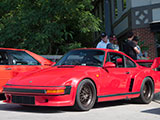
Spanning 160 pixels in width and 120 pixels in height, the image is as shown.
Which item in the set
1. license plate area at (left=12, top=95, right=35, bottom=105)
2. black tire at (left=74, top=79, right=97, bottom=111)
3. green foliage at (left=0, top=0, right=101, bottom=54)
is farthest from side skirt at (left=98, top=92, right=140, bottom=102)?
green foliage at (left=0, top=0, right=101, bottom=54)

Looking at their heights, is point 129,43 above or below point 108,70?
above

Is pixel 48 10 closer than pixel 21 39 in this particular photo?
Yes

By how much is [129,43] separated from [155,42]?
9.68 meters

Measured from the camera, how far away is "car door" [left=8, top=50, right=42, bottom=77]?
A: 910 cm

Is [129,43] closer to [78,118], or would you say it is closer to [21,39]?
[78,118]

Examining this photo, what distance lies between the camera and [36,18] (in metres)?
17.0

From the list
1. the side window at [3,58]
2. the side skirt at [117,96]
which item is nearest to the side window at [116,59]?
the side skirt at [117,96]

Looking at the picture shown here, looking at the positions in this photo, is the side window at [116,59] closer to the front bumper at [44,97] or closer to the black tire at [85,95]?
the black tire at [85,95]

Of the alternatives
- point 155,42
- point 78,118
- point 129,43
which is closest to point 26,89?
point 78,118

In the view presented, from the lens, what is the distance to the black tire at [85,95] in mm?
6555

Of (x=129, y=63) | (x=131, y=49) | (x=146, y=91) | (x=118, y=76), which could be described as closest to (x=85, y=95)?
(x=118, y=76)

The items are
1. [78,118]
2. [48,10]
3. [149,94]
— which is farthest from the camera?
[48,10]

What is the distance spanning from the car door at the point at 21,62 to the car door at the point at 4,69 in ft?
0.35

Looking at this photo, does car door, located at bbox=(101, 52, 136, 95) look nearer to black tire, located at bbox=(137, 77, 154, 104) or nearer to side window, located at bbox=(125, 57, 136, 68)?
side window, located at bbox=(125, 57, 136, 68)
